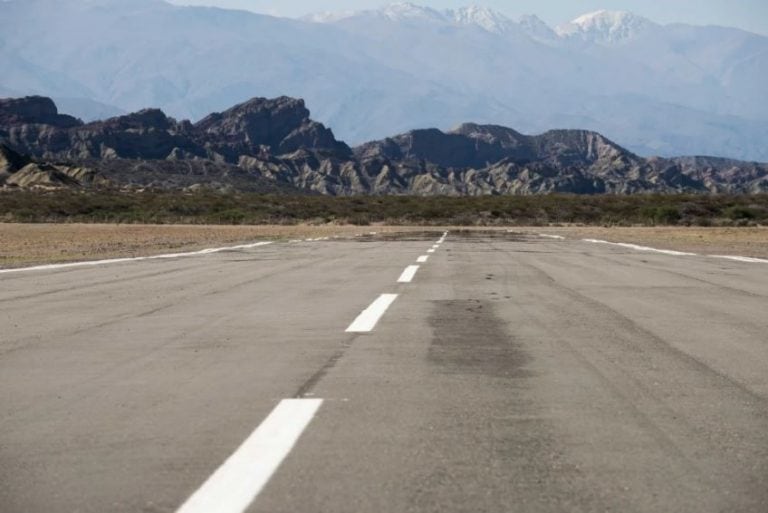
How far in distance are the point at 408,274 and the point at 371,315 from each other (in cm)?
609

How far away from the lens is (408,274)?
16094 millimetres

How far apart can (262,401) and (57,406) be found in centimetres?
117

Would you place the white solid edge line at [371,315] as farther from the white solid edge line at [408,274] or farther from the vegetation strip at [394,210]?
the vegetation strip at [394,210]

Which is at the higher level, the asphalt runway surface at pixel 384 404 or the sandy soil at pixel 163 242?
the asphalt runway surface at pixel 384 404

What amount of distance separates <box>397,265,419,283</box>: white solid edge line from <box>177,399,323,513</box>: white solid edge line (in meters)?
8.91

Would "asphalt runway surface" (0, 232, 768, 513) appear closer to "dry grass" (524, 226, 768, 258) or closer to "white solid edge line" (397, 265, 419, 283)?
"white solid edge line" (397, 265, 419, 283)

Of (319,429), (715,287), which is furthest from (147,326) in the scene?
(715,287)

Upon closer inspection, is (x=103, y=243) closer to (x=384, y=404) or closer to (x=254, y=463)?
(x=384, y=404)

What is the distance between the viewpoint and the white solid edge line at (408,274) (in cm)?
1477

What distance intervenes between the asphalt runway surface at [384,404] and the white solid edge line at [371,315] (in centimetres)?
6

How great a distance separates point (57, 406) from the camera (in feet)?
19.1

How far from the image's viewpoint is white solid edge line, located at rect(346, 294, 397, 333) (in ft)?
29.6

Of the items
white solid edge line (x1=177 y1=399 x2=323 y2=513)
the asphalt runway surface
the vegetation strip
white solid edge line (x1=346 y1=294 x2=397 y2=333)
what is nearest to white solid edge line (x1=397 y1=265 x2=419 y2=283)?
white solid edge line (x1=346 y1=294 x2=397 y2=333)


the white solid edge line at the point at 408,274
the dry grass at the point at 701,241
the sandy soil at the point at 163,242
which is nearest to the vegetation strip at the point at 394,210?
the dry grass at the point at 701,241
